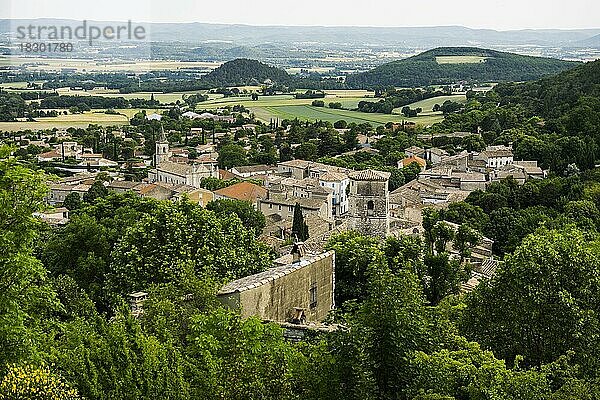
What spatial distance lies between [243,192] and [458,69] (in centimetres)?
11181

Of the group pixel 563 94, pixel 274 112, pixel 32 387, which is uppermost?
pixel 563 94

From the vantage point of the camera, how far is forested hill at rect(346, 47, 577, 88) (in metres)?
151

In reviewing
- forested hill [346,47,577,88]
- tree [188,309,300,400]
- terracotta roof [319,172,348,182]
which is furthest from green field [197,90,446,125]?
tree [188,309,300,400]

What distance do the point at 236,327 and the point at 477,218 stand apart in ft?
105

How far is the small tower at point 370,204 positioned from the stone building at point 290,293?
14.5 m

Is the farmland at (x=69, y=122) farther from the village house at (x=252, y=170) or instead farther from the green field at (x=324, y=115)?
the village house at (x=252, y=170)

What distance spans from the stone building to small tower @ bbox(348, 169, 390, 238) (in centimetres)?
1447

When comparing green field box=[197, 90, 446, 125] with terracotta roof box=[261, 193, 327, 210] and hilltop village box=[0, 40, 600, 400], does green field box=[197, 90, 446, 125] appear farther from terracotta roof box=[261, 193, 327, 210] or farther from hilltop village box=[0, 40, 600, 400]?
terracotta roof box=[261, 193, 327, 210]

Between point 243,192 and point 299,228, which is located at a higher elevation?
point 299,228

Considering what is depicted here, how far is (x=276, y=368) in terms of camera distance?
1021 centimetres

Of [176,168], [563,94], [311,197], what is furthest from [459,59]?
[311,197]

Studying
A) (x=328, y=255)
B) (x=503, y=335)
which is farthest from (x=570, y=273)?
(x=328, y=255)

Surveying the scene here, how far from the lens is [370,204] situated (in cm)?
3058

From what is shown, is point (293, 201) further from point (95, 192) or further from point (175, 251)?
point (175, 251)
